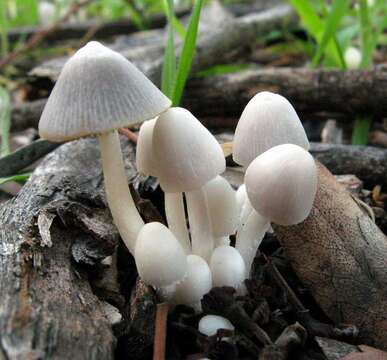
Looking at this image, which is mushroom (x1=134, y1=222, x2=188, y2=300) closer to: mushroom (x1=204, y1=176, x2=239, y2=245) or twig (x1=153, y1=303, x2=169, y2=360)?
twig (x1=153, y1=303, x2=169, y2=360)

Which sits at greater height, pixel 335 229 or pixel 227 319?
pixel 335 229

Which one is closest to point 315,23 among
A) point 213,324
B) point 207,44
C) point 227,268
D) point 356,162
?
point 207,44

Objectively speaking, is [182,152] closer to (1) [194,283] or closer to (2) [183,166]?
(2) [183,166]

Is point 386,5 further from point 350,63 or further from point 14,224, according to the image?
point 14,224

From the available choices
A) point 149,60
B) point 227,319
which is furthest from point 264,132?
point 149,60

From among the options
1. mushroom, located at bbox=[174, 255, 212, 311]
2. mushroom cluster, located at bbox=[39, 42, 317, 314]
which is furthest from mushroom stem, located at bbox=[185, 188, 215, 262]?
mushroom, located at bbox=[174, 255, 212, 311]

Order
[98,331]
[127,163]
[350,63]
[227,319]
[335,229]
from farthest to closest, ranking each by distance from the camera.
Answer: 1. [350,63]
2. [127,163]
3. [335,229]
4. [227,319]
5. [98,331]

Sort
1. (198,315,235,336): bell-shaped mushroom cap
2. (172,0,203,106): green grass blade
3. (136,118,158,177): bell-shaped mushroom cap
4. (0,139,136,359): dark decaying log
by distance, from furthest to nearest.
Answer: (172,0,203,106): green grass blade < (136,118,158,177): bell-shaped mushroom cap < (198,315,235,336): bell-shaped mushroom cap < (0,139,136,359): dark decaying log
